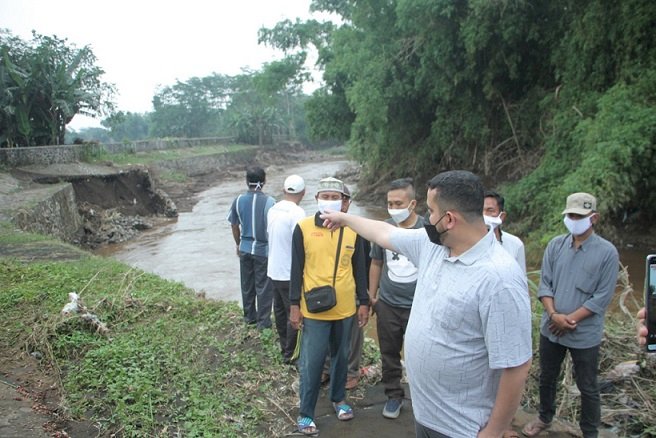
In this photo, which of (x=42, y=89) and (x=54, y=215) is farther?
(x=42, y=89)

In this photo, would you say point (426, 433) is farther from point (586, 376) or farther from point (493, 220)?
point (493, 220)

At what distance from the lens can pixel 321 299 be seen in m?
3.40

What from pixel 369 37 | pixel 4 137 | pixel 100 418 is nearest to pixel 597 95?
pixel 369 37

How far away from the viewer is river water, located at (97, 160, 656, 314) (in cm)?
1049

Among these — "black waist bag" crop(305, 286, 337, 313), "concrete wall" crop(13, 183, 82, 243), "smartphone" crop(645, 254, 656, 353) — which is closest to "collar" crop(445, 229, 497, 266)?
"smartphone" crop(645, 254, 656, 353)

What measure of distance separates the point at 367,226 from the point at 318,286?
3.04ft

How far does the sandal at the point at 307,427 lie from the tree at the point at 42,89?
712 inches

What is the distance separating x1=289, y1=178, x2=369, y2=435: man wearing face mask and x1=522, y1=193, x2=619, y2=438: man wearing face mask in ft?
4.58

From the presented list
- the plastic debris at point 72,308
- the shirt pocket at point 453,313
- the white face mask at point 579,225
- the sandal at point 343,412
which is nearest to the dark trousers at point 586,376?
the white face mask at point 579,225

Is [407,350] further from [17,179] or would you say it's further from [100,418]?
[17,179]

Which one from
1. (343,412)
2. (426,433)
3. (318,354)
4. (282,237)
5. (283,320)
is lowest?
(343,412)

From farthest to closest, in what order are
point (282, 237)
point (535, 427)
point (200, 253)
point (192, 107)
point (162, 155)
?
point (192, 107) → point (162, 155) → point (200, 253) → point (282, 237) → point (535, 427)

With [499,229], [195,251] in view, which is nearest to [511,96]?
[195,251]

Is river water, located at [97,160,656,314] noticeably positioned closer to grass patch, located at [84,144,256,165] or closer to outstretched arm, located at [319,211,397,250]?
grass patch, located at [84,144,256,165]
